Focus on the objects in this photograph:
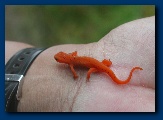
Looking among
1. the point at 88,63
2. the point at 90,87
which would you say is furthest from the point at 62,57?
the point at 90,87

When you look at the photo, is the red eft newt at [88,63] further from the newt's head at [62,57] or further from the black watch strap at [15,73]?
the black watch strap at [15,73]

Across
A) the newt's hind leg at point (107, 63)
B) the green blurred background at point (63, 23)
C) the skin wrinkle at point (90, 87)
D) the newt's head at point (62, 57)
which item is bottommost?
the skin wrinkle at point (90, 87)

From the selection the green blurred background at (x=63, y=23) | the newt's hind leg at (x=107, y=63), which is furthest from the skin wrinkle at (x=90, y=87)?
the green blurred background at (x=63, y=23)

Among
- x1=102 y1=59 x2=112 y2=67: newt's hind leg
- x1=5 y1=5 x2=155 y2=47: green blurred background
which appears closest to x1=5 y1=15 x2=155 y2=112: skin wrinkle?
x1=102 y1=59 x2=112 y2=67: newt's hind leg

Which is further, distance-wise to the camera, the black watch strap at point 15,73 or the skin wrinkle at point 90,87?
the black watch strap at point 15,73

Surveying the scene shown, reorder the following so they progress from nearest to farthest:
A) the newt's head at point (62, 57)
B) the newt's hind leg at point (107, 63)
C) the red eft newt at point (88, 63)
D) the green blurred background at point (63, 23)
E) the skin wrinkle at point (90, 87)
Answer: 1. the skin wrinkle at point (90, 87)
2. the red eft newt at point (88, 63)
3. the newt's hind leg at point (107, 63)
4. the newt's head at point (62, 57)
5. the green blurred background at point (63, 23)

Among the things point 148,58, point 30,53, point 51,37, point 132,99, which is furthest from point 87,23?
point 132,99

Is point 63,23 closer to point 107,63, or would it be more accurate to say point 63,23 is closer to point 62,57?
point 62,57

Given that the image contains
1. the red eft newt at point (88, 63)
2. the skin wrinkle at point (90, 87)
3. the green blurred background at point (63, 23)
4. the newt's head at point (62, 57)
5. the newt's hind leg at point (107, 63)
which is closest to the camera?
the skin wrinkle at point (90, 87)
